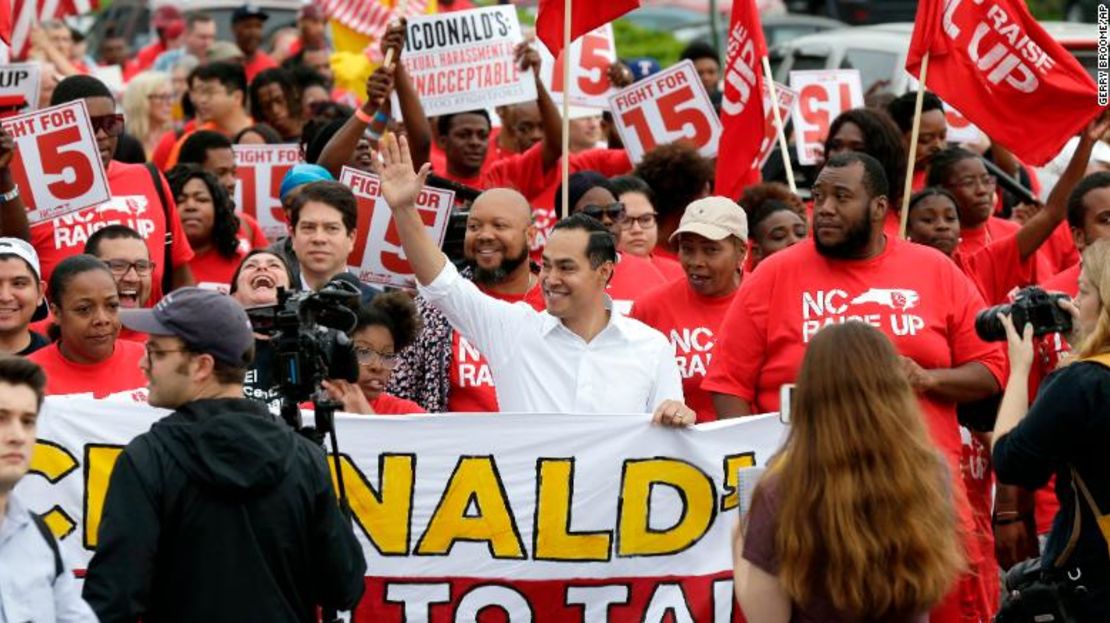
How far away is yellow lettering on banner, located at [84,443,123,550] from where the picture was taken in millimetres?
7648

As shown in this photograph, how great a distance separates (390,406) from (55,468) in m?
1.21

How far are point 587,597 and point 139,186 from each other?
3531 mm

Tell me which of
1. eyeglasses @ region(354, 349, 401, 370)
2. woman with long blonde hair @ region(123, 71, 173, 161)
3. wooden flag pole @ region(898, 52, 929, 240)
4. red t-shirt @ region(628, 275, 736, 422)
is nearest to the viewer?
eyeglasses @ region(354, 349, 401, 370)

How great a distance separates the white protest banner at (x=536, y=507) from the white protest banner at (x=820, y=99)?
555 centimetres

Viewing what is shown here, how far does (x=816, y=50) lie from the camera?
16797 mm

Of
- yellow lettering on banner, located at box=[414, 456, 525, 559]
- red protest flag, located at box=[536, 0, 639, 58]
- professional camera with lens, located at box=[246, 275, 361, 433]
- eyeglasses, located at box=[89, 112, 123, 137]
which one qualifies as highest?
red protest flag, located at box=[536, 0, 639, 58]

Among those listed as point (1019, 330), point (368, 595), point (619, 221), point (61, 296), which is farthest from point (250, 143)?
point (1019, 330)

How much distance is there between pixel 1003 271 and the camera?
1041 cm

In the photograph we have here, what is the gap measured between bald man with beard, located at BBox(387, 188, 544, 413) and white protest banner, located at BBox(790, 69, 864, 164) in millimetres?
4669

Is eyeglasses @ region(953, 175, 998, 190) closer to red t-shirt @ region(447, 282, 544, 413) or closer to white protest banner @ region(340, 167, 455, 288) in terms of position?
white protest banner @ region(340, 167, 455, 288)

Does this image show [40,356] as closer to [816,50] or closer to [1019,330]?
[1019,330]

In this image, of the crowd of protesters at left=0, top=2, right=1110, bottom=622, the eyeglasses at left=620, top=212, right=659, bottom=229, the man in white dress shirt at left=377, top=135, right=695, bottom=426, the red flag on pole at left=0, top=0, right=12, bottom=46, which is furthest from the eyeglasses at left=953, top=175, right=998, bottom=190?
the red flag on pole at left=0, top=0, right=12, bottom=46

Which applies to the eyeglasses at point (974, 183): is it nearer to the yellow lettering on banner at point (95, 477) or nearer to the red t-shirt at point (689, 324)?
the red t-shirt at point (689, 324)

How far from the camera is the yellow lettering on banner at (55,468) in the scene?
7.62 m
